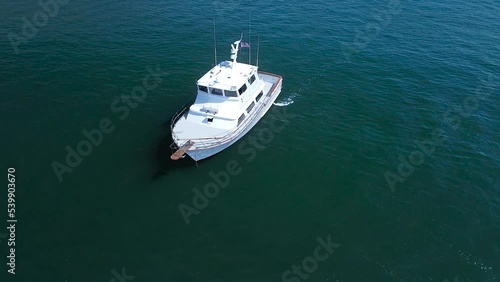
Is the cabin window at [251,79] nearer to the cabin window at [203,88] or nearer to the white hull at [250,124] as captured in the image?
the white hull at [250,124]

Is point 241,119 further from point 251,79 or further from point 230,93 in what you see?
point 251,79

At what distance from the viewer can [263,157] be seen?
41.7 meters

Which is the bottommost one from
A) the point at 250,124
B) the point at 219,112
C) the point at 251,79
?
the point at 250,124

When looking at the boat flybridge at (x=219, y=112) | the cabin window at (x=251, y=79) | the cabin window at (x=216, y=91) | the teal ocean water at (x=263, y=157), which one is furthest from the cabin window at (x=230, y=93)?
the teal ocean water at (x=263, y=157)

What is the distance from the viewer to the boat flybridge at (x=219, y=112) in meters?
39.4

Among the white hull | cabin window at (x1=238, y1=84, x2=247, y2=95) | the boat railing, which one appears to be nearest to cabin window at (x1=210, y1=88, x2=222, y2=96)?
cabin window at (x1=238, y1=84, x2=247, y2=95)

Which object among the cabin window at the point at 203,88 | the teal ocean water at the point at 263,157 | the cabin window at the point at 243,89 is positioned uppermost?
the cabin window at the point at 203,88

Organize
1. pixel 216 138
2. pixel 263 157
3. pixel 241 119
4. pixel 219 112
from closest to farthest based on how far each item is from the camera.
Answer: pixel 216 138 → pixel 263 157 → pixel 219 112 → pixel 241 119

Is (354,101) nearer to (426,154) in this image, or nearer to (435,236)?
(426,154)

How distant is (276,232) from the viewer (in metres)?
33.6

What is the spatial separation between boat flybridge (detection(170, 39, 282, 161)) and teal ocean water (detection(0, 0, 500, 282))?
6.91 feet

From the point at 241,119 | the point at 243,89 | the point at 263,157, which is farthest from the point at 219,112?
the point at 263,157

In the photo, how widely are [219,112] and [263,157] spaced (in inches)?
295

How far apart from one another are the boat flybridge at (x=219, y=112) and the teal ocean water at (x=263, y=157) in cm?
210
